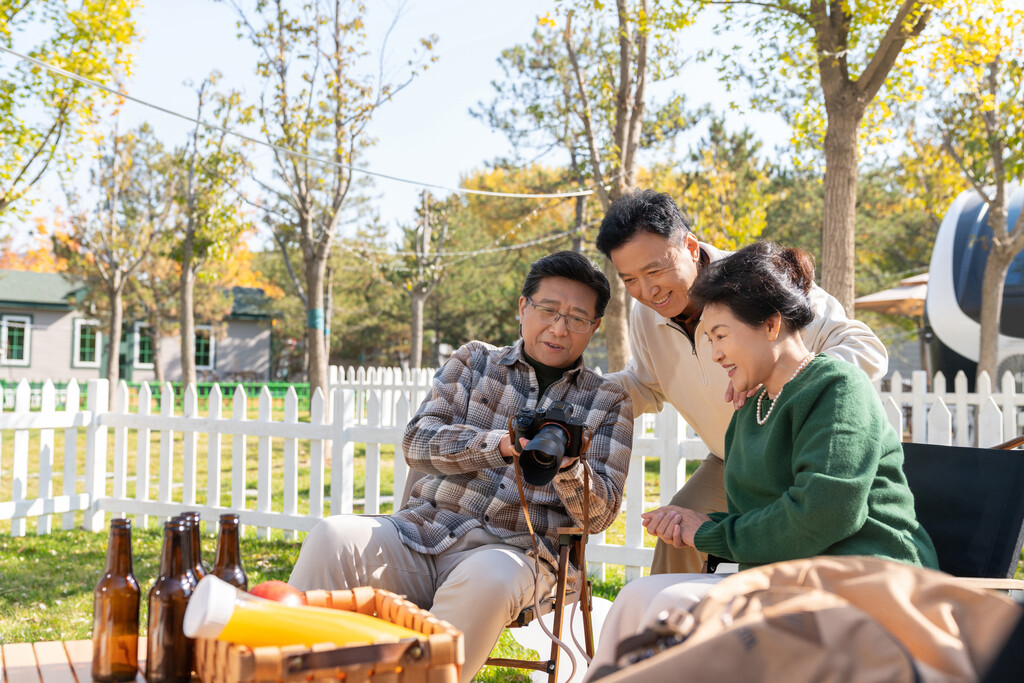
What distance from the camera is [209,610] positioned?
52.0 inches

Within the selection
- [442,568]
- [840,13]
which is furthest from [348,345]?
[442,568]

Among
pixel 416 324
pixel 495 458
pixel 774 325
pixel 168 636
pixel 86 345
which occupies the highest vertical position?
pixel 416 324

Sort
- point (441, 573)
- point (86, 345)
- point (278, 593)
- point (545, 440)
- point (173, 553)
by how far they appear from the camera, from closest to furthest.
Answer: point (278, 593) → point (173, 553) → point (545, 440) → point (441, 573) → point (86, 345)

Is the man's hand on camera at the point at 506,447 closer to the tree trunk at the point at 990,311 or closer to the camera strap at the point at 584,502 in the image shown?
the camera strap at the point at 584,502

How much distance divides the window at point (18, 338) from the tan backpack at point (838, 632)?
30.2m

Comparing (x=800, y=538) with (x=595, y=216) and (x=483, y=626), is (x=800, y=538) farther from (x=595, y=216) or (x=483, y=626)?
(x=595, y=216)

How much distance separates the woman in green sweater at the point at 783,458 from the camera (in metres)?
1.87

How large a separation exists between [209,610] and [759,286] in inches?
58.1

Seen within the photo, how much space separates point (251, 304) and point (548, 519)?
31.0 metres

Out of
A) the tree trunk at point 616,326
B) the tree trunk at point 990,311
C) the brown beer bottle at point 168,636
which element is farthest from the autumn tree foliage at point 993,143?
the brown beer bottle at point 168,636

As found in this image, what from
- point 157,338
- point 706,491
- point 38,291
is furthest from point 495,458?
point 38,291

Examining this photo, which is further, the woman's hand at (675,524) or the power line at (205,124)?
the power line at (205,124)

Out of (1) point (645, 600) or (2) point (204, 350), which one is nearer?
(1) point (645, 600)

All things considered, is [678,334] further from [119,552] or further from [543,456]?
[119,552]
